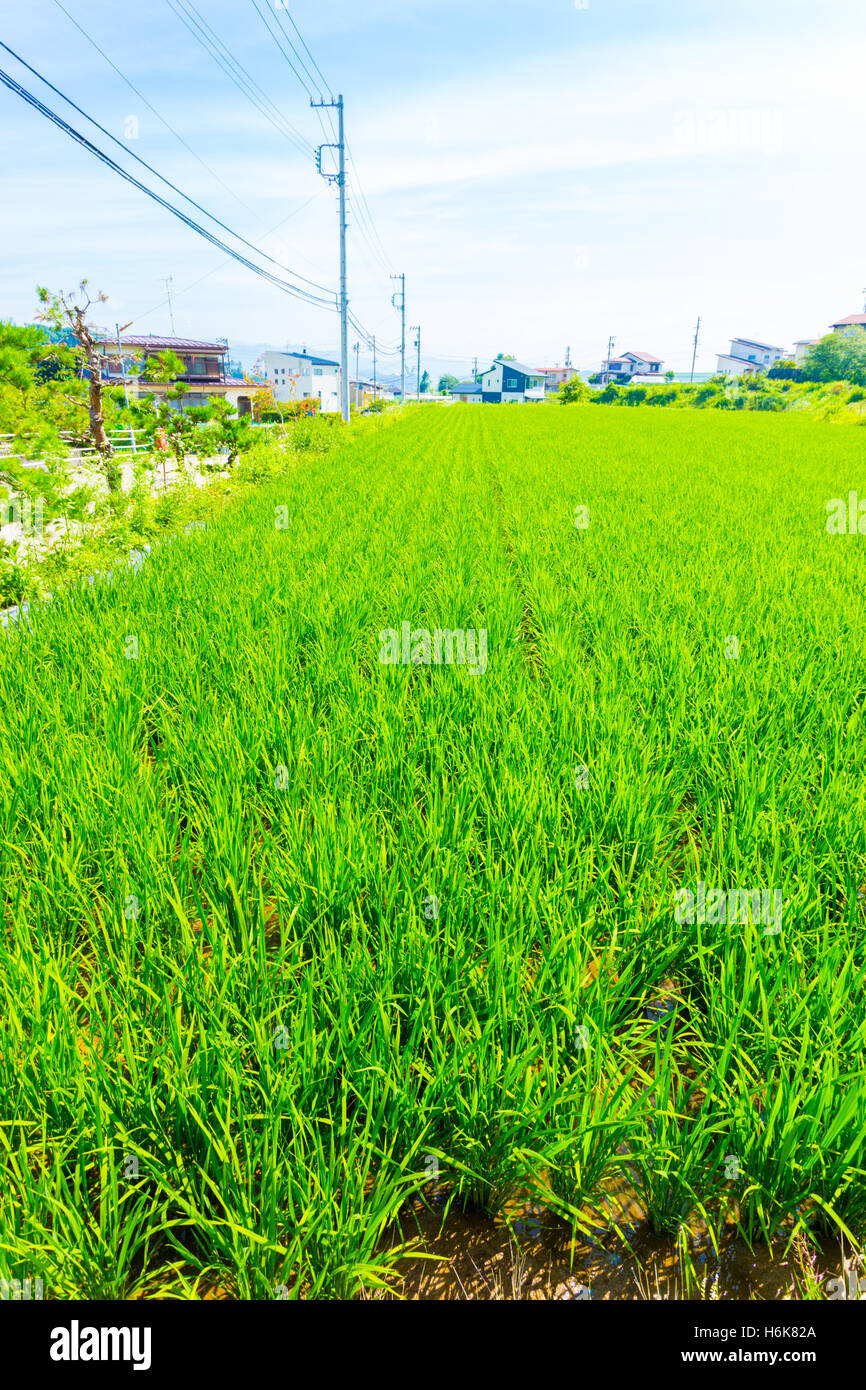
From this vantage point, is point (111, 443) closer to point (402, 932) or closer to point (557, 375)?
point (402, 932)

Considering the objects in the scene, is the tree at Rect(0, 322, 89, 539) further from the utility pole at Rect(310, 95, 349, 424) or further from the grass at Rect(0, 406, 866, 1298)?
the utility pole at Rect(310, 95, 349, 424)

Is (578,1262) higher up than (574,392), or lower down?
lower down

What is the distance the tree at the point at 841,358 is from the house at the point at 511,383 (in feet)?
103

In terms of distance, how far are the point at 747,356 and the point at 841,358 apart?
167 ft

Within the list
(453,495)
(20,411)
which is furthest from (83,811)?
(453,495)

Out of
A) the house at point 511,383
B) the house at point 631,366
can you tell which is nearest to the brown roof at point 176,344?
the house at point 511,383

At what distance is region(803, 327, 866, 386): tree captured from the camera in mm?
41031

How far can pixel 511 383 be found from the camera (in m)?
72.1

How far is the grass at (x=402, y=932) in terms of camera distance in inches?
42.3

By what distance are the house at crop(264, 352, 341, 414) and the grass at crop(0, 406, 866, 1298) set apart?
2340 inches

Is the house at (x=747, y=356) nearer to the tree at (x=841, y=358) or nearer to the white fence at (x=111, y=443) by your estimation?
the tree at (x=841, y=358)

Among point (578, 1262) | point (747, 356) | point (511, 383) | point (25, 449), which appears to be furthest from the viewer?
point (747, 356)

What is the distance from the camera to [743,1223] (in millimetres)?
1149

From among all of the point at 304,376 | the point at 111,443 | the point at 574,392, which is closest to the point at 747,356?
the point at 574,392
